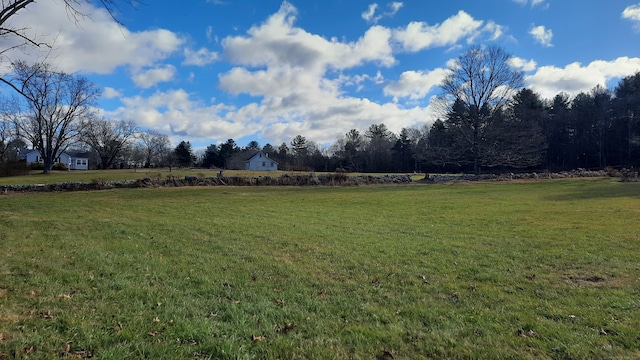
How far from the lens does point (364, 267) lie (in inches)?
250

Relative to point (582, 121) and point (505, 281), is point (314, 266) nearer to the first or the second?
point (505, 281)

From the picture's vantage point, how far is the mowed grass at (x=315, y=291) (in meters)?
3.27

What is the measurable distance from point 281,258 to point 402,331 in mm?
3614

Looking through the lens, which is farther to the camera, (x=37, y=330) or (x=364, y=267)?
(x=364, y=267)

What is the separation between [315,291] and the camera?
5.02 metres

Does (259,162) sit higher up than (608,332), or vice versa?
(259,162)

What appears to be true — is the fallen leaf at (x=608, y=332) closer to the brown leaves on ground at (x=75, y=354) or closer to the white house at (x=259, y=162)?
the brown leaves on ground at (x=75, y=354)

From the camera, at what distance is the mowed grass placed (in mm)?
3270

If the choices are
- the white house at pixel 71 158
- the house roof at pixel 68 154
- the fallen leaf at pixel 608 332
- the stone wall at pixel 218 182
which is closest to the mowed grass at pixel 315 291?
the fallen leaf at pixel 608 332

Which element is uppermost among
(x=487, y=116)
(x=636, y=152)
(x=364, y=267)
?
(x=487, y=116)

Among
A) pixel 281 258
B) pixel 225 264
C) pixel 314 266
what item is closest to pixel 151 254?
pixel 225 264

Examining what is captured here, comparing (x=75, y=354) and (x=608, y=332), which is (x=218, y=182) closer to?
(x=75, y=354)

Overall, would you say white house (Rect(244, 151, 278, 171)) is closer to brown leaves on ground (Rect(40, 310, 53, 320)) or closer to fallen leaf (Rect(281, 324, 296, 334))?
brown leaves on ground (Rect(40, 310, 53, 320))

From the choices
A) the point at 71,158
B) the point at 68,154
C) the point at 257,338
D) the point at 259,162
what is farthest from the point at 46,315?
the point at 68,154
